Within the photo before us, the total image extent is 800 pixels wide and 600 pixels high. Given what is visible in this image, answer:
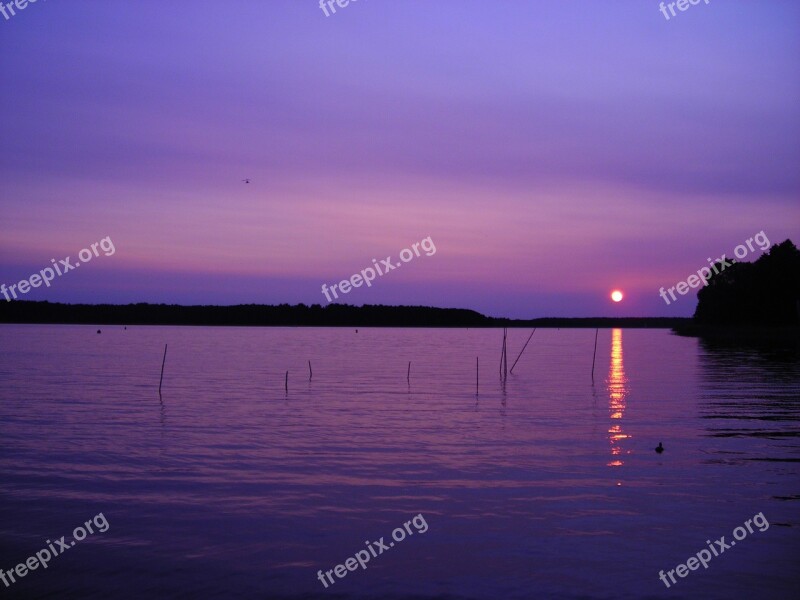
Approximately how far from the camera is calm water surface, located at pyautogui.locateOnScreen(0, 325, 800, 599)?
10.6m

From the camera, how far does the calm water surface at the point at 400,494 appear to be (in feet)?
34.9

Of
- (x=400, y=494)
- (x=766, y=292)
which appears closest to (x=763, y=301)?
(x=766, y=292)

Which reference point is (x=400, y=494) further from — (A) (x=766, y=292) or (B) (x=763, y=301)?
(B) (x=763, y=301)

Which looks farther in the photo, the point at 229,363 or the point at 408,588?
the point at 229,363

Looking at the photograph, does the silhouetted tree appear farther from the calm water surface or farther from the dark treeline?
the calm water surface

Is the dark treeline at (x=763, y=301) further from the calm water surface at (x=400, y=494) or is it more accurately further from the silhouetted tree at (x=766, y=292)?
the calm water surface at (x=400, y=494)

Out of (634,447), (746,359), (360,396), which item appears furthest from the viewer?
(746,359)

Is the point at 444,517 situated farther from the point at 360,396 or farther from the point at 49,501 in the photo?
the point at 360,396

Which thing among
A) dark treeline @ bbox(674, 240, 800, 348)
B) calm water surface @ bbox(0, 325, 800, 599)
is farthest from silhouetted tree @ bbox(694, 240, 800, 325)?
calm water surface @ bbox(0, 325, 800, 599)

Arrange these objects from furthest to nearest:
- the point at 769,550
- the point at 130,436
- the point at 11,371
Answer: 1. the point at 11,371
2. the point at 130,436
3. the point at 769,550

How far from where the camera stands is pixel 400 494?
49.9 feet

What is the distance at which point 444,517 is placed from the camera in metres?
13.5

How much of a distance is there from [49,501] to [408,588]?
8183 millimetres

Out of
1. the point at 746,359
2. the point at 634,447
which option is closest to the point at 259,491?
the point at 634,447
